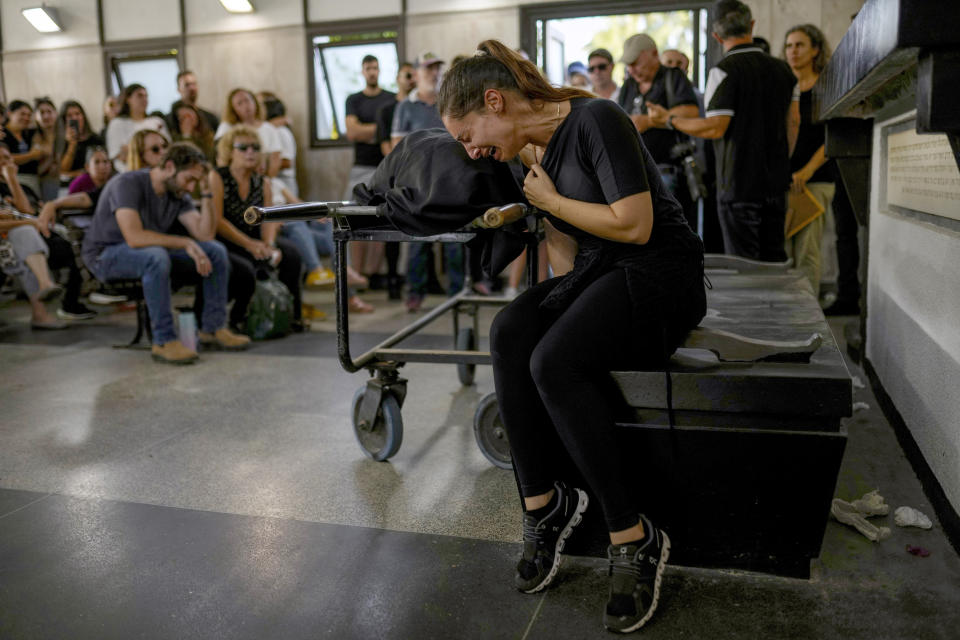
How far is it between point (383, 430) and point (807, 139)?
3668 mm

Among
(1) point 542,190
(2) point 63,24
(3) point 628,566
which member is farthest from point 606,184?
(2) point 63,24

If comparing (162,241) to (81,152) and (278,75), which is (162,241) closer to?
(81,152)

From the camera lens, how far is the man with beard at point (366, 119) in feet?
25.8

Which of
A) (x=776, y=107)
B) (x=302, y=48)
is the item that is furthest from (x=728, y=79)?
(x=302, y=48)

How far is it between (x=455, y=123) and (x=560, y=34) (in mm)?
6499

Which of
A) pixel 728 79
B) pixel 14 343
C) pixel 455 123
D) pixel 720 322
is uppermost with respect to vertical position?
pixel 728 79

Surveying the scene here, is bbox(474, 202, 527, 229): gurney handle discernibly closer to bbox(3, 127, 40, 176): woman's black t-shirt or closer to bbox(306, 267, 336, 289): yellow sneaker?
bbox(306, 267, 336, 289): yellow sneaker

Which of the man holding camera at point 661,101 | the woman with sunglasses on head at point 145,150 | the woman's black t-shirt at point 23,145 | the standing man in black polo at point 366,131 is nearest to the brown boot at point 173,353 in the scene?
the woman with sunglasses on head at point 145,150

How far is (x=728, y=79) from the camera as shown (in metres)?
4.30

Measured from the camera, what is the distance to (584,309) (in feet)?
6.86

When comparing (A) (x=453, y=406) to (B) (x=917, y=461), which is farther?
(A) (x=453, y=406)

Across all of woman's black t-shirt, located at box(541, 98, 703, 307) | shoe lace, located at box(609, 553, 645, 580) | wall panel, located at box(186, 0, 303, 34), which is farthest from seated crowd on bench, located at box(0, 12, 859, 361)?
shoe lace, located at box(609, 553, 645, 580)

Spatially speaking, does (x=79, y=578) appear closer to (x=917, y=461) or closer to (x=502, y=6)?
(x=917, y=461)

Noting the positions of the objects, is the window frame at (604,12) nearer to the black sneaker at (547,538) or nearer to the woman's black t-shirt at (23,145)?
the woman's black t-shirt at (23,145)
